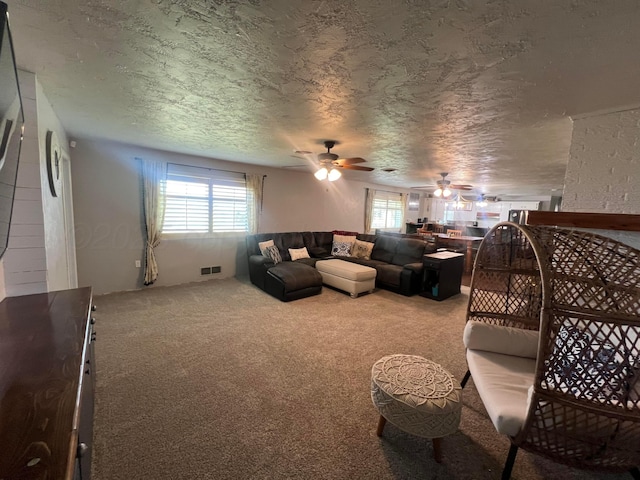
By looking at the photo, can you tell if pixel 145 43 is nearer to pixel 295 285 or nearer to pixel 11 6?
pixel 11 6

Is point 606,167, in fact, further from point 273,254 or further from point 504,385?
point 273,254

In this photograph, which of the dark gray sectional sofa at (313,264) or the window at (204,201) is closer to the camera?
the dark gray sectional sofa at (313,264)

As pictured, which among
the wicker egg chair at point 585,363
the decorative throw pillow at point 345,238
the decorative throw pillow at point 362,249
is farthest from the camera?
the decorative throw pillow at point 345,238

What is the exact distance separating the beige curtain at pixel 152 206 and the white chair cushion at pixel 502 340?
4.53m

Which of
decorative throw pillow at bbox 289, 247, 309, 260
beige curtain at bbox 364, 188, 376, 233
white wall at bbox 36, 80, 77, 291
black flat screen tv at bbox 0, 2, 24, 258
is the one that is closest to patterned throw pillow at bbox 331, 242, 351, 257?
decorative throw pillow at bbox 289, 247, 309, 260

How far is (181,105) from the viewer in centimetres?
237

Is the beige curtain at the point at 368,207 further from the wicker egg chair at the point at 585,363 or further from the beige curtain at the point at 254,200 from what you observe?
the wicker egg chair at the point at 585,363

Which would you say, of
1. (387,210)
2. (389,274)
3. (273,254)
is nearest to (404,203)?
(387,210)

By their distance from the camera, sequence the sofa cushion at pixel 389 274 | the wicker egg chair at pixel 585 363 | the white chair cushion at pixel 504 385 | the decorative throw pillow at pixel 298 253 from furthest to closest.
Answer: the decorative throw pillow at pixel 298 253 → the sofa cushion at pixel 389 274 → the white chair cushion at pixel 504 385 → the wicker egg chair at pixel 585 363

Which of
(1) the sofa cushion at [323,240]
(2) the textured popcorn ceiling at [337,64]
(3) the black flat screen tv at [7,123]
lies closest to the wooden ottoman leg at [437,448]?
(2) the textured popcorn ceiling at [337,64]

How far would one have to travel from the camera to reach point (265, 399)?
6.71 feet

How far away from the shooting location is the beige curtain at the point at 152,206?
14.1 feet

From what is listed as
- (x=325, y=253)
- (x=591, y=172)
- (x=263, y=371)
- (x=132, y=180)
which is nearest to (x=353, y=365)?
(x=263, y=371)

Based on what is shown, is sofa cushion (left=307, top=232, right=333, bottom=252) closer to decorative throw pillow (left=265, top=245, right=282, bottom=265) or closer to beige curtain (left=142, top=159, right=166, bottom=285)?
decorative throw pillow (left=265, top=245, right=282, bottom=265)
